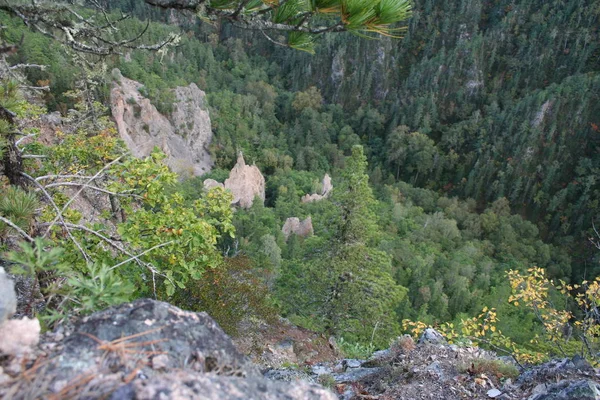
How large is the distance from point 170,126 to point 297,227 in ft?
58.4

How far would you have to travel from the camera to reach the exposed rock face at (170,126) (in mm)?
29625

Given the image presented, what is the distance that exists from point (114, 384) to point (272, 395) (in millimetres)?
616

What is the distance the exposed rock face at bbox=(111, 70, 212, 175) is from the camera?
2962 cm

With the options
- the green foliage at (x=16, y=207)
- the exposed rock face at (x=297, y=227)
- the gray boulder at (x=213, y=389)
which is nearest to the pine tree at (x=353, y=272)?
the green foliage at (x=16, y=207)

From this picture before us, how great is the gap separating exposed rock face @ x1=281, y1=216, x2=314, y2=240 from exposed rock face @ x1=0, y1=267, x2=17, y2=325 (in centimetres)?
2551

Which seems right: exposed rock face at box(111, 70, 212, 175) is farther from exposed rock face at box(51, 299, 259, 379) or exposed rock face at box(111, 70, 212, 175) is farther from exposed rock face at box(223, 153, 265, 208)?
exposed rock face at box(51, 299, 259, 379)

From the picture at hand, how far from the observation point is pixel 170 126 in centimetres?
3672

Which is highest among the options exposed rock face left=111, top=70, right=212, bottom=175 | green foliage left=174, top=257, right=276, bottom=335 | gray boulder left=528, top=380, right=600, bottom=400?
gray boulder left=528, top=380, right=600, bottom=400

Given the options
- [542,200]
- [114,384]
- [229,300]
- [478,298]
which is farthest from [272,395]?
[542,200]

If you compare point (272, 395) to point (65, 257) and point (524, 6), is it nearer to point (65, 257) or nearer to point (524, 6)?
point (65, 257)

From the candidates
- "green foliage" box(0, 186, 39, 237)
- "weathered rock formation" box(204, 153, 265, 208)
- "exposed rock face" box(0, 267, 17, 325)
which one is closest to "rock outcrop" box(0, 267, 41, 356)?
"exposed rock face" box(0, 267, 17, 325)

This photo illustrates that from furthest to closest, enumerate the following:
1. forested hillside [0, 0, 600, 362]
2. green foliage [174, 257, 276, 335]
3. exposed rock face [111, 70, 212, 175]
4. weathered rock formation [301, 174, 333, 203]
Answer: weathered rock formation [301, 174, 333, 203], exposed rock face [111, 70, 212, 175], forested hillside [0, 0, 600, 362], green foliage [174, 257, 276, 335]

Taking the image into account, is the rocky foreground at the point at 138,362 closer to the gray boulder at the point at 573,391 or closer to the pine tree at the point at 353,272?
the gray boulder at the point at 573,391

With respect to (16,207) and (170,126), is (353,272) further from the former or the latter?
(170,126)
